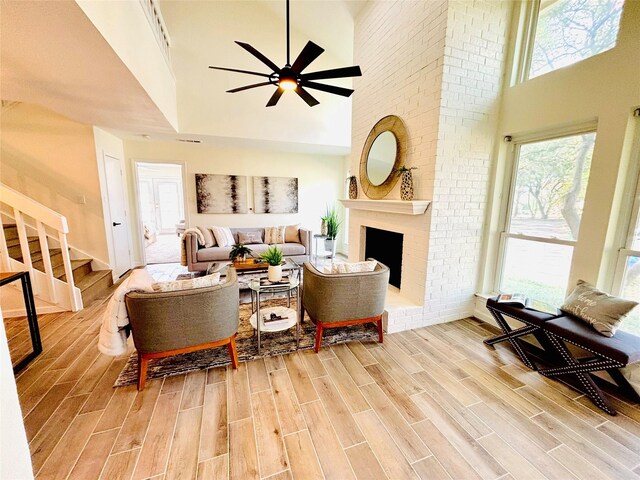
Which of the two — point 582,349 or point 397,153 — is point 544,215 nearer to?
point 582,349

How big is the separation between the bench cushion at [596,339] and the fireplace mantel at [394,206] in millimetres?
1411

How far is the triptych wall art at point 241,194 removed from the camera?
563cm

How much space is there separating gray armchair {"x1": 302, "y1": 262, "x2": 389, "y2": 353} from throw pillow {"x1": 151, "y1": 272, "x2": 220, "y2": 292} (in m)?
0.86

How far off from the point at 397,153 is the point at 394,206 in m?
0.65

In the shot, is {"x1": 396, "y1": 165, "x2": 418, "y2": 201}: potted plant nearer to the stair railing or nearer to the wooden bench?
the wooden bench

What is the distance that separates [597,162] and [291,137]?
4.29 metres

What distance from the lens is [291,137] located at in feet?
16.7

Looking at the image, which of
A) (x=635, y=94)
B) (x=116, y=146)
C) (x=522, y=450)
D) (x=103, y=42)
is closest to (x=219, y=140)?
(x=116, y=146)

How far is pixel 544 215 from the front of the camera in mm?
2602

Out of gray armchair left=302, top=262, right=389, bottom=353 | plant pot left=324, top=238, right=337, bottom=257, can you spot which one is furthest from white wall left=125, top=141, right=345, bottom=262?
gray armchair left=302, top=262, right=389, bottom=353

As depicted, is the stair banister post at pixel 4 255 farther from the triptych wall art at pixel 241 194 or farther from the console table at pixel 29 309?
the triptych wall art at pixel 241 194

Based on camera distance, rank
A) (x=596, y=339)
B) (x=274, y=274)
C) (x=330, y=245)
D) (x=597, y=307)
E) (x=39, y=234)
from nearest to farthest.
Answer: (x=596, y=339)
(x=597, y=307)
(x=274, y=274)
(x=39, y=234)
(x=330, y=245)

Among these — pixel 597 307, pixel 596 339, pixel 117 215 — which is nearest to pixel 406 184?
pixel 597 307

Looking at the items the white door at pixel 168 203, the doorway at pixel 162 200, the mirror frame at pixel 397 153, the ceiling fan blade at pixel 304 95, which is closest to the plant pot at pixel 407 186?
the mirror frame at pixel 397 153
